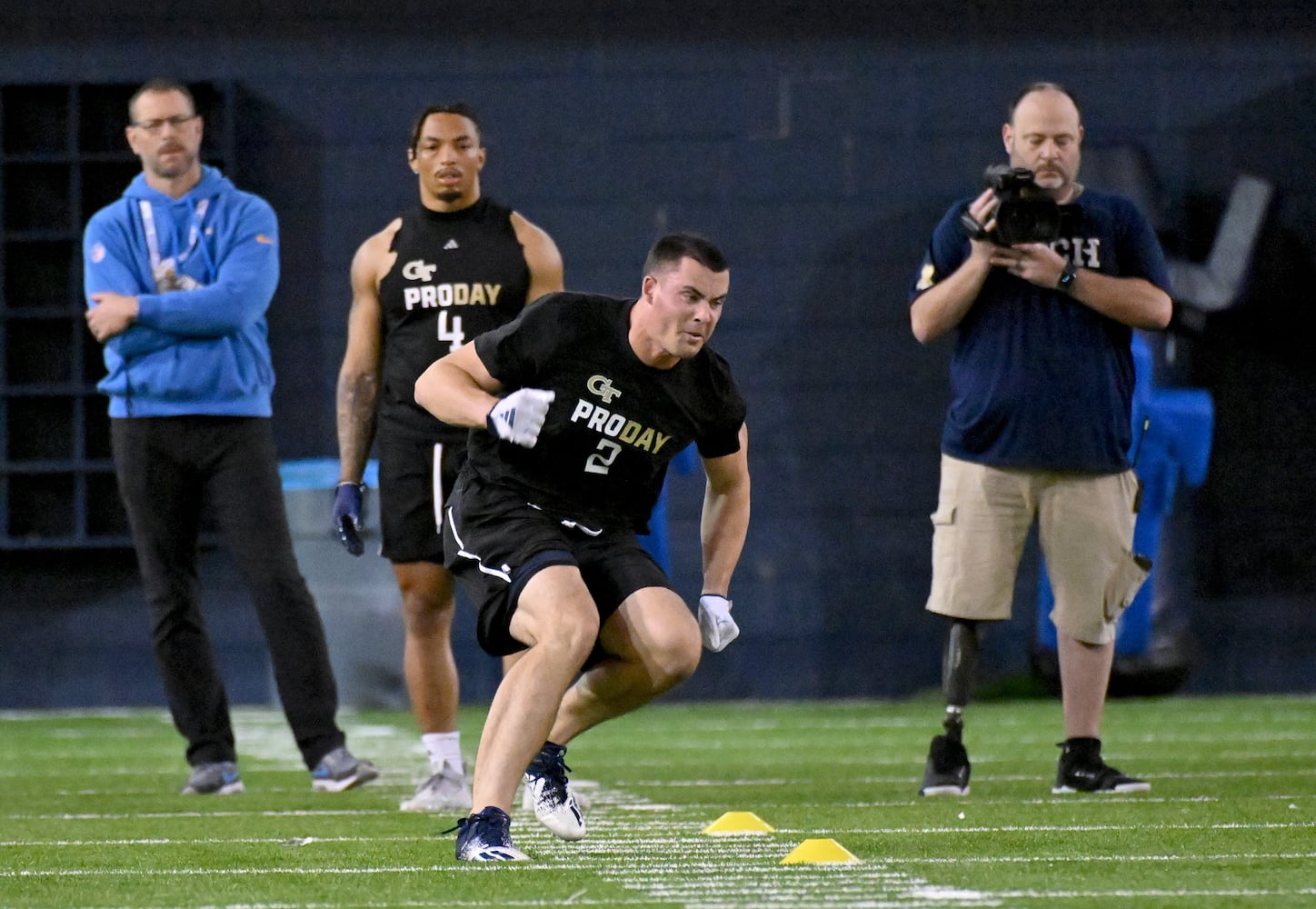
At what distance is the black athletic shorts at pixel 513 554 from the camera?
13.3 ft

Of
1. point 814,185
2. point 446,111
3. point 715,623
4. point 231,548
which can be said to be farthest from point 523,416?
point 814,185

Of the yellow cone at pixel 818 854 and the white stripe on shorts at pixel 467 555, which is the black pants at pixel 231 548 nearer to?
the white stripe on shorts at pixel 467 555

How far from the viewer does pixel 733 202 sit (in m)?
9.64

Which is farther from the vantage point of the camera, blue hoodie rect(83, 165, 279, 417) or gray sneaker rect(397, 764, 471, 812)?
blue hoodie rect(83, 165, 279, 417)

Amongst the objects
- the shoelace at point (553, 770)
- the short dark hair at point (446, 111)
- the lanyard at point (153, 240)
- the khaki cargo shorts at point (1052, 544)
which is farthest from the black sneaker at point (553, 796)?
the lanyard at point (153, 240)

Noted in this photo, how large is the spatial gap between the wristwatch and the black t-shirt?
121cm

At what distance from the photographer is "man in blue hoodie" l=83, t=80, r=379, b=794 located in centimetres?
574

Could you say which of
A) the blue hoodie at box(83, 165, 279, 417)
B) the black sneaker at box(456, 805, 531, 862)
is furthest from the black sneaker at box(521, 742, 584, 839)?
the blue hoodie at box(83, 165, 279, 417)

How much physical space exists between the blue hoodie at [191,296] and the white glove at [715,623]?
80.5 inches

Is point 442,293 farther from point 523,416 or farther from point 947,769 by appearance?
point 947,769

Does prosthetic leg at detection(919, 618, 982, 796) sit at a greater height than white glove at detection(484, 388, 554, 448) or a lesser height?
lesser

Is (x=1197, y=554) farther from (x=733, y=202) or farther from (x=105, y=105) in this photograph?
(x=105, y=105)

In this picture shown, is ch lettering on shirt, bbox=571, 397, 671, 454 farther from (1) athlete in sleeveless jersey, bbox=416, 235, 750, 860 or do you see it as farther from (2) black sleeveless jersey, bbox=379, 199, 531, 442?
(2) black sleeveless jersey, bbox=379, 199, 531, 442

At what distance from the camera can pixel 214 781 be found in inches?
224
